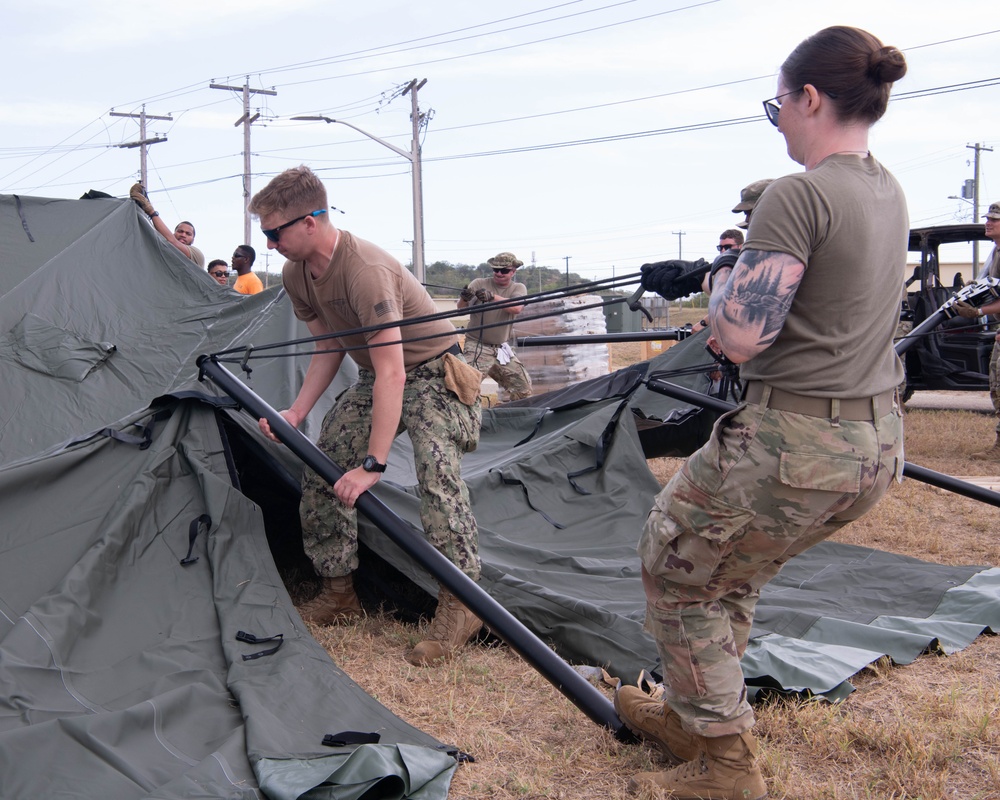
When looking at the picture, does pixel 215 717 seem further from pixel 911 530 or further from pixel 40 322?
→ pixel 911 530

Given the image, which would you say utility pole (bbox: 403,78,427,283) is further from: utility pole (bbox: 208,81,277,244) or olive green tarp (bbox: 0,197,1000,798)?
olive green tarp (bbox: 0,197,1000,798)

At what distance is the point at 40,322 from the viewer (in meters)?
5.36

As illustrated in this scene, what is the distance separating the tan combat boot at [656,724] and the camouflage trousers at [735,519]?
5.7 inches

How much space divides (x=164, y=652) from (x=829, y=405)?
219 cm

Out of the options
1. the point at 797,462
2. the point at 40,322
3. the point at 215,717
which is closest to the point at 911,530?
the point at 797,462

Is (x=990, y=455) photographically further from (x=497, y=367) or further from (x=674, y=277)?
(x=674, y=277)

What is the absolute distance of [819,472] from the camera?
1999 millimetres

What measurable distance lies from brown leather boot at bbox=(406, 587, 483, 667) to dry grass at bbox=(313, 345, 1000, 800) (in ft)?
0.19

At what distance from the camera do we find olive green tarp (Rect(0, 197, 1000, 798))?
2.41m

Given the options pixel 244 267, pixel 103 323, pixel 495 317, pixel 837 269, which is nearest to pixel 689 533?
pixel 837 269

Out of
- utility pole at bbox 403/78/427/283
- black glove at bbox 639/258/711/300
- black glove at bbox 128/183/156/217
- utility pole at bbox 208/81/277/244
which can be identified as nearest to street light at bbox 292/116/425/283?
utility pole at bbox 403/78/427/283

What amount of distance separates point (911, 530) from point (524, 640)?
11.2 feet

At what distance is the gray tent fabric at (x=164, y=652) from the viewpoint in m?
2.29

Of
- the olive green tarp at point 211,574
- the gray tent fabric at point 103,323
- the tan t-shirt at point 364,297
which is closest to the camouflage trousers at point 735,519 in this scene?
the olive green tarp at point 211,574
